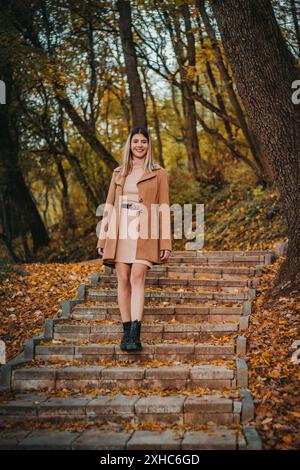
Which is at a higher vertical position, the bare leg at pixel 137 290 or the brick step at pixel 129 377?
the bare leg at pixel 137 290

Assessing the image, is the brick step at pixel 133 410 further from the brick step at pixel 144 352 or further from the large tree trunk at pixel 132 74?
the large tree trunk at pixel 132 74

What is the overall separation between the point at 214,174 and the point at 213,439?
38.6ft

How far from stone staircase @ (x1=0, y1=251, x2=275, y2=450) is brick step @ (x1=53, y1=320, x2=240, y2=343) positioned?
0.04ft

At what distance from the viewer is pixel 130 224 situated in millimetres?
6637

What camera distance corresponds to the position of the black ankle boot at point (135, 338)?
6.40 meters

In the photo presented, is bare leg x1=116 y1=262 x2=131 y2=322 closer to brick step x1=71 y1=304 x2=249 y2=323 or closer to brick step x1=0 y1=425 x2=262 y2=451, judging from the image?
brick step x1=71 y1=304 x2=249 y2=323

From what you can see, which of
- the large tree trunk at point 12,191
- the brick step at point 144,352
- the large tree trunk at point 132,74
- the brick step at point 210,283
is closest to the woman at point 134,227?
the brick step at point 144,352

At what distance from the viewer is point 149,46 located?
49.3ft

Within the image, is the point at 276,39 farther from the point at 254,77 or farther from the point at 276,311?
the point at 276,311

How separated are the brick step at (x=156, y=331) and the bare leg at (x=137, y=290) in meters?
0.68

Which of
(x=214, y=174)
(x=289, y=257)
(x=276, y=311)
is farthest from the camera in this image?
(x=214, y=174)

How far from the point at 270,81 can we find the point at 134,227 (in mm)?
2597

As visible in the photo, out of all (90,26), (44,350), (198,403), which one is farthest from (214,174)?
(198,403)

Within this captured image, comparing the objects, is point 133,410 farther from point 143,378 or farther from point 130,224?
point 130,224
